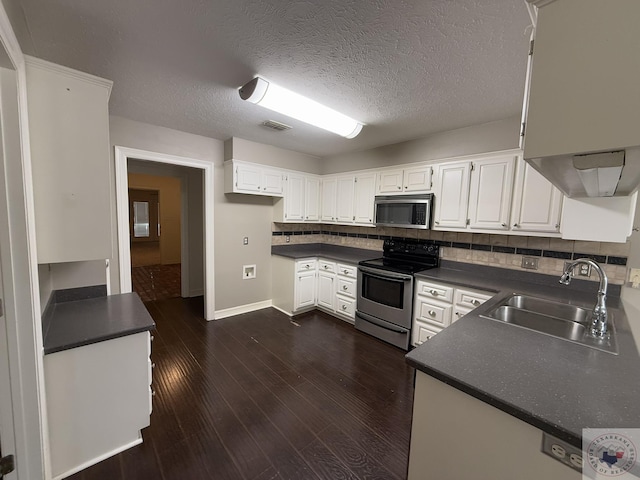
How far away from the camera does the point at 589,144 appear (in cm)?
71

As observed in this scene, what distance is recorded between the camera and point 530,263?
250 centimetres

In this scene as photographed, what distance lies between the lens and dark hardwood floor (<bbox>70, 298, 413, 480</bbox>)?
1516 millimetres

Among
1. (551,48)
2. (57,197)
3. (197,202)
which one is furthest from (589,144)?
(197,202)

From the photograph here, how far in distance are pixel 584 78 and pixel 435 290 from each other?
2199 millimetres

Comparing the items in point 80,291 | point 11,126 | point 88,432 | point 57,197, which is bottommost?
point 88,432

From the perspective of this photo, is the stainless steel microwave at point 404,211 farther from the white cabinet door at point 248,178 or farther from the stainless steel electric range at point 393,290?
the white cabinet door at point 248,178

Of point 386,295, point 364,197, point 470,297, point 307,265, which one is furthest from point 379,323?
point 364,197

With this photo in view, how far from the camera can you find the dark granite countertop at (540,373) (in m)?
0.78

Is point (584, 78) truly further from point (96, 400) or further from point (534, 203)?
point (96, 400)

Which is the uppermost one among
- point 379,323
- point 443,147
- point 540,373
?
point 443,147

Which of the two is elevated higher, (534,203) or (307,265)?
(534,203)

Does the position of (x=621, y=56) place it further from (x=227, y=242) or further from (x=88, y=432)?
(x=227, y=242)

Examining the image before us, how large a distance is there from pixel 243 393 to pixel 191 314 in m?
2.05

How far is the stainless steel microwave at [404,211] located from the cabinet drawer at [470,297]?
805mm
